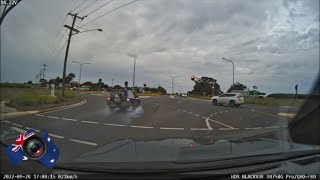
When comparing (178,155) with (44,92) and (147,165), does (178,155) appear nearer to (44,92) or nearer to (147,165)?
(147,165)

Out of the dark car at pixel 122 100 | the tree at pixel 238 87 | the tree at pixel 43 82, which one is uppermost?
the tree at pixel 238 87

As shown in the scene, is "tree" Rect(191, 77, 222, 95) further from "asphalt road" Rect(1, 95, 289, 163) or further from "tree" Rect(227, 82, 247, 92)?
"asphalt road" Rect(1, 95, 289, 163)

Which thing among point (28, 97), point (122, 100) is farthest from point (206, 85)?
point (28, 97)

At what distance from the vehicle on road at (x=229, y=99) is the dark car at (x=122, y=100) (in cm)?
147

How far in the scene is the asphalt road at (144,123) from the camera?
3.85m

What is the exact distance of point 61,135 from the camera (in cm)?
387

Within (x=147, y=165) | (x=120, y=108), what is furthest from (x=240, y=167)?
(x=120, y=108)

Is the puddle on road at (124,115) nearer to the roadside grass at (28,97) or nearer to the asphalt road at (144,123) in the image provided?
the asphalt road at (144,123)

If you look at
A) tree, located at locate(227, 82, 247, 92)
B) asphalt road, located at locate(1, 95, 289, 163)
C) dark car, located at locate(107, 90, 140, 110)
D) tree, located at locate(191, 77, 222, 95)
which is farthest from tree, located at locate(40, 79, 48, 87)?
tree, located at locate(227, 82, 247, 92)

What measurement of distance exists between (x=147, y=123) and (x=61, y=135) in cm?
125

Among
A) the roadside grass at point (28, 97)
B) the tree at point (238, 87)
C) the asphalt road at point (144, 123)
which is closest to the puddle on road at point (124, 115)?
the asphalt road at point (144, 123)

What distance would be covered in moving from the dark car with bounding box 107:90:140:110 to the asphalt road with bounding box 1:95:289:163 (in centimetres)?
8

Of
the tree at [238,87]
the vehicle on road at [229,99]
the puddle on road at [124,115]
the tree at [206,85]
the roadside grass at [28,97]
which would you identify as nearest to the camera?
the roadside grass at [28,97]

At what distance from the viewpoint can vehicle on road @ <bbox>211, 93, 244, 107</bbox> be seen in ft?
17.4
